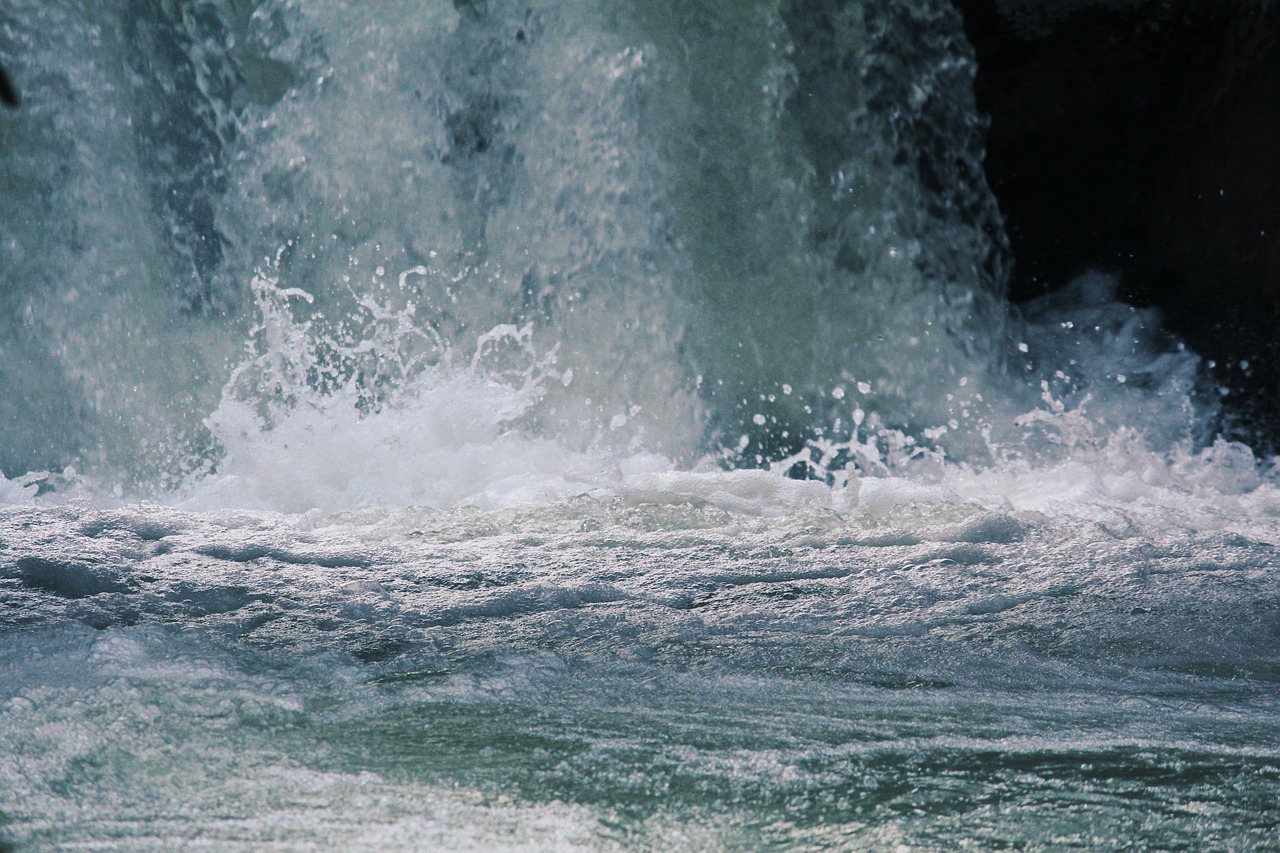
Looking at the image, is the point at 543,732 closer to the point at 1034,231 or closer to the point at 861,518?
the point at 861,518

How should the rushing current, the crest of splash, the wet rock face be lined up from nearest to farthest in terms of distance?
1. the rushing current
2. the crest of splash
3. the wet rock face

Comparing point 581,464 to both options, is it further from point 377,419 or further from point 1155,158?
point 1155,158

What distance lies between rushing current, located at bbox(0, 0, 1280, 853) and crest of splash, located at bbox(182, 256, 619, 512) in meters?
0.03

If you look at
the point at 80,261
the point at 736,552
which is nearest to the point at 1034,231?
the point at 736,552

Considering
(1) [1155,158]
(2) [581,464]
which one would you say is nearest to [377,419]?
(2) [581,464]

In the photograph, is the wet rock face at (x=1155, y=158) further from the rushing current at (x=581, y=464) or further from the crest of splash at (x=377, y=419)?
the crest of splash at (x=377, y=419)

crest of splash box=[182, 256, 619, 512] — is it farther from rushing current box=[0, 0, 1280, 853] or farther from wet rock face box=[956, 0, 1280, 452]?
wet rock face box=[956, 0, 1280, 452]

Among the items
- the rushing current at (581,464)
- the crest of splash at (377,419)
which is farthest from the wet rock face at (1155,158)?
the crest of splash at (377,419)

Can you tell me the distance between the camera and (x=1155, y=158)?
4.96m

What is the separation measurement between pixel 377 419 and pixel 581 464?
2.46ft

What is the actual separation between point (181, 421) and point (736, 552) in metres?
3.50

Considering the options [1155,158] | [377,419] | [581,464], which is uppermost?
[1155,158]

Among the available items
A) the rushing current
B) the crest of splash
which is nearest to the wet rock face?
the rushing current

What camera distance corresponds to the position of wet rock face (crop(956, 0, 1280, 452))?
15.5 feet
